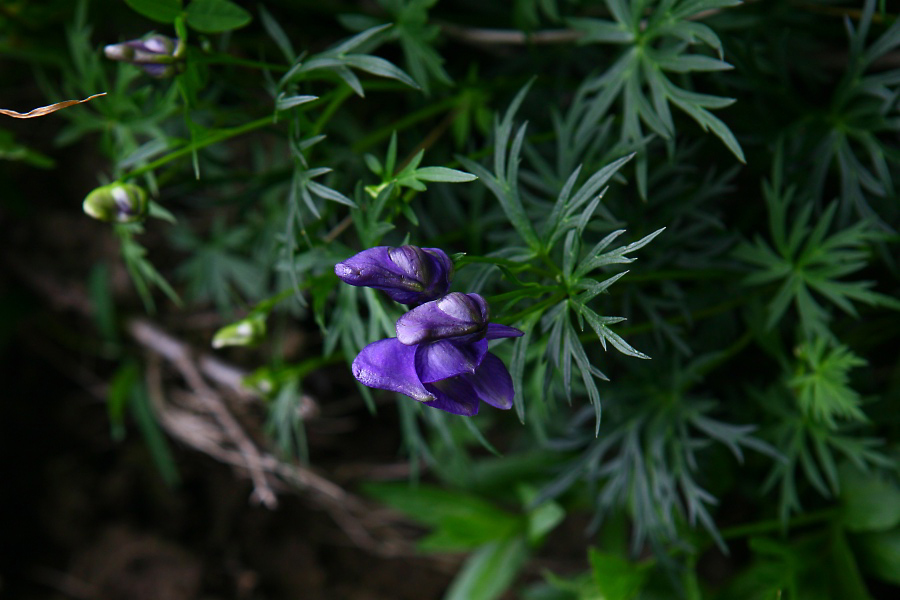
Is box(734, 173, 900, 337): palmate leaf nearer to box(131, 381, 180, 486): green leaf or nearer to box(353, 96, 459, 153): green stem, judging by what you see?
box(353, 96, 459, 153): green stem

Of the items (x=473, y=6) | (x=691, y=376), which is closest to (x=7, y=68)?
(x=473, y=6)

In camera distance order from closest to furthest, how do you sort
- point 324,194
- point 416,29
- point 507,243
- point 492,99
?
point 324,194 → point 416,29 → point 507,243 → point 492,99

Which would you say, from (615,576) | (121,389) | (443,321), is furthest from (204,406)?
(443,321)

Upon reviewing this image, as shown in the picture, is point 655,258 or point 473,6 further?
point 473,6

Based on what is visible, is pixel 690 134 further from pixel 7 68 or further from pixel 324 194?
pixel 7 68

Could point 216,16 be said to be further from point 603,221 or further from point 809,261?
point 809,261

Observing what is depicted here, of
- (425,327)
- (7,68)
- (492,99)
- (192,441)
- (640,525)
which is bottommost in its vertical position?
(192,441)
